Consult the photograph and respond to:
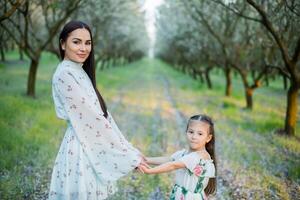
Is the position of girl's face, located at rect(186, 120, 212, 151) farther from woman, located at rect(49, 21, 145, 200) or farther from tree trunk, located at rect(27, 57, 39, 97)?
tree trunk, located at rect(27, 57, 39, 97)

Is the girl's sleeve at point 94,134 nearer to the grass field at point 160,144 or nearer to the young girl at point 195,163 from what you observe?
the young girl at point 195,163

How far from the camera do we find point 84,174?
4406 millimetres

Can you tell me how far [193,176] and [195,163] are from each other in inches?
6.8

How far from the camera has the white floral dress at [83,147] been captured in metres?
4.40

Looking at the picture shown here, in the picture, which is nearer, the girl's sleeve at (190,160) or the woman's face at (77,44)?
the woman's face at (77,44)

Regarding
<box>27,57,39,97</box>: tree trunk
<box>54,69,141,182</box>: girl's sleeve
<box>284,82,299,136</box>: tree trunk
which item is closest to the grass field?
<box>27,57,39,97</box>: tree trunk

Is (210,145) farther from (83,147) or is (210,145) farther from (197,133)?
(83,147)

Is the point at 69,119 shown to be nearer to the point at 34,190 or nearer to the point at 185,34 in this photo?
the point at 34,190

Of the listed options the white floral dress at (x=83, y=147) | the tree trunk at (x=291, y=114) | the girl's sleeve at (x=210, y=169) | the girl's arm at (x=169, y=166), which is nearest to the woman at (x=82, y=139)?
the white floral dress at (x=83, y=147)

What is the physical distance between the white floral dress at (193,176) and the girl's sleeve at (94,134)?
63 cm

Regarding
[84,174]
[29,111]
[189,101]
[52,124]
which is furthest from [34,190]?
[189,101]

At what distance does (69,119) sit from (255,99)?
21.4m

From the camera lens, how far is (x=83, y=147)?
4.44m

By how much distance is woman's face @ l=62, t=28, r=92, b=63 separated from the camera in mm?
4539
